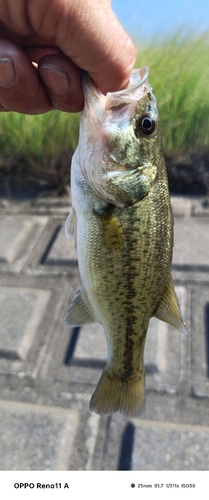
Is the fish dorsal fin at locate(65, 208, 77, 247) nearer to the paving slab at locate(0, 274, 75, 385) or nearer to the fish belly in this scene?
the fish belly

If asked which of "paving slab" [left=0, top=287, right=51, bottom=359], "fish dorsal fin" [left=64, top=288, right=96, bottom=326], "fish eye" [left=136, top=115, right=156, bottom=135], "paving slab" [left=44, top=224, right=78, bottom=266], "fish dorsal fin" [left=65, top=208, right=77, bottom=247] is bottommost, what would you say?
"paving slab" [left=0, top=287, right=51, bottom=359]

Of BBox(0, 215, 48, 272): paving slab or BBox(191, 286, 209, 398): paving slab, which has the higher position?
BBox(191, 286, 209, 398): paving slab

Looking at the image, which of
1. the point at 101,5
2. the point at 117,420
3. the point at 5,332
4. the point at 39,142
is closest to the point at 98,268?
the point at 101,5

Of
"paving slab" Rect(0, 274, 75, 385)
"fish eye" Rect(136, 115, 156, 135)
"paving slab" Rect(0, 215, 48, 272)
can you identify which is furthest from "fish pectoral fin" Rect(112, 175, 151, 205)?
"paving slab" Rect(0, 215, 48, 272)

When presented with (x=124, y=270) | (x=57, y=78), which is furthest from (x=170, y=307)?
(x=57, y=78)

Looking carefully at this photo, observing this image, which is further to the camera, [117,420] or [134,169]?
[117,420]
